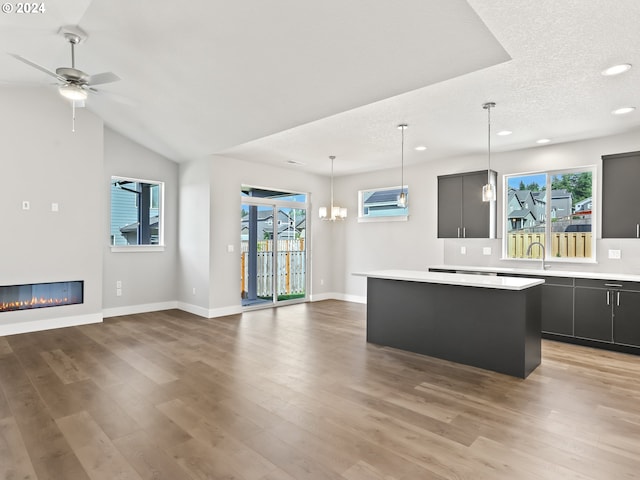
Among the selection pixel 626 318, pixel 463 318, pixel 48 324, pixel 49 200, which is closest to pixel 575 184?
pixel 626 318

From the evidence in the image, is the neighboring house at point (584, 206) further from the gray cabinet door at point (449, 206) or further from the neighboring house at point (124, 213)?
the neighboring house at point (124, 213)

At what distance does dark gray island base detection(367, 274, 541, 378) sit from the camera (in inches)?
A: 139

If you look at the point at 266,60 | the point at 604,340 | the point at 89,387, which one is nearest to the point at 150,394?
the point at 89,387

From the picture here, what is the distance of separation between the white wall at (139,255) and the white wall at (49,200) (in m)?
0.36

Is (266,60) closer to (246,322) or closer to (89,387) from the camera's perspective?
(89,387)

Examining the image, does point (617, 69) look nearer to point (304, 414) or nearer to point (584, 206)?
point (584, 206)

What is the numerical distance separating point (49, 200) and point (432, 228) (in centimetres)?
616

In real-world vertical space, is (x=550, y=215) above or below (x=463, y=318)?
above

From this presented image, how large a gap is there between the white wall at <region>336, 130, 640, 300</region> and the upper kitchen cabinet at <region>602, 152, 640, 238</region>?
289 mm

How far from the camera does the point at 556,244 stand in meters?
5.32

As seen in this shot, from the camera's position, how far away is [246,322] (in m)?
5.80

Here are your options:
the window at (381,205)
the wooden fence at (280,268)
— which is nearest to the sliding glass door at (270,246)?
the wooden fence at (280,268)

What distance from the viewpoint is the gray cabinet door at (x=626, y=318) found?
4.13 meters

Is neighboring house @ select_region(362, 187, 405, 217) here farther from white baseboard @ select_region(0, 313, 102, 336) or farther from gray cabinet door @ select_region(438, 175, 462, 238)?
white baseboard @ select_region(0, 313, 102, 336)
